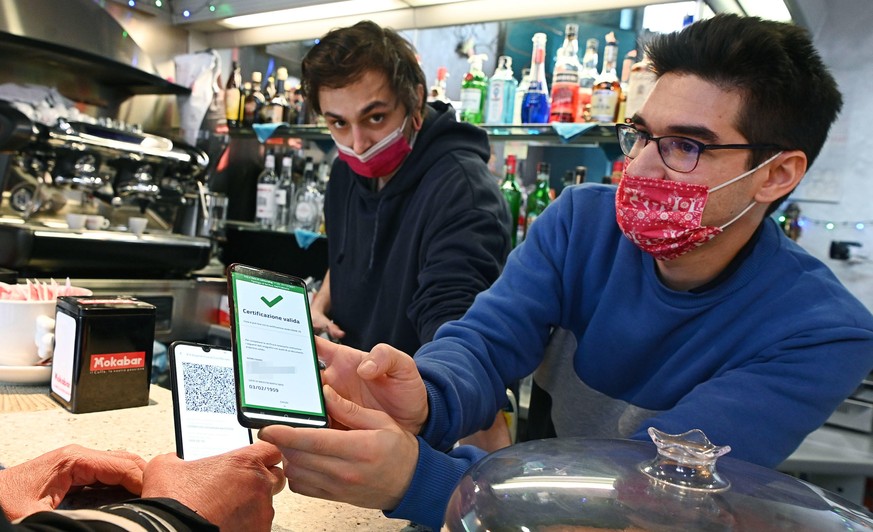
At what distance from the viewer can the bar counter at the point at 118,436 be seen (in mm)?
869

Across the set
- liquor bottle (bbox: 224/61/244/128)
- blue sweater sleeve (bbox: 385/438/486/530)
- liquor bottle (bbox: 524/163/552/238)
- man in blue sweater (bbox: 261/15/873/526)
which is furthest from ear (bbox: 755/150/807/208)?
liquor bottle (bbox: 224/61/244/128)

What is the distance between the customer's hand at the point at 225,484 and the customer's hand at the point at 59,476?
50mm

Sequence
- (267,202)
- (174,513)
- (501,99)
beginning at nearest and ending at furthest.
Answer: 1. (174,513)
2. (501,99)
3. (267,202)

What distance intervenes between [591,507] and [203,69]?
3.29 metres

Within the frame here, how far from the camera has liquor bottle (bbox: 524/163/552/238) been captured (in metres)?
2.45

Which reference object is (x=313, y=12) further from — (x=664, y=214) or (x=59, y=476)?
(x=59, y=476)

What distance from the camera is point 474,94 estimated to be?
2.56 meters

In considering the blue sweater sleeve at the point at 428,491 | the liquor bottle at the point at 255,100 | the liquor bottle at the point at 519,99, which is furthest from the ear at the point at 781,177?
the liquor bottle at the point at 255,100

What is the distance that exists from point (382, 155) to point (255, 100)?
64.3 inches

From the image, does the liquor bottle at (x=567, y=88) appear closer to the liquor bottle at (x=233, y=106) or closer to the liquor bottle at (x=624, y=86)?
the liquor bottle at (x=624, y=86)

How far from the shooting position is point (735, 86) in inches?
45.4

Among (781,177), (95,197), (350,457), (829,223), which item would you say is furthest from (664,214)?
(95,197)

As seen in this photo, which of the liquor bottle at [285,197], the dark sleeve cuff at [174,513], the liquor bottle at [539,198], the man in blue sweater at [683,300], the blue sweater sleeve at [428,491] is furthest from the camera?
the liquor bottle at [285,197]

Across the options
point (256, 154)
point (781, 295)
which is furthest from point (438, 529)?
point (256, 154)
